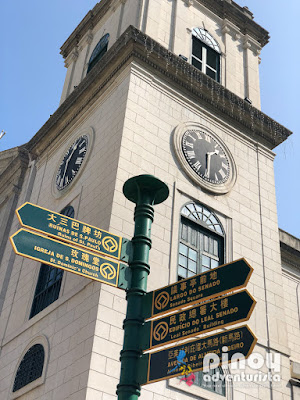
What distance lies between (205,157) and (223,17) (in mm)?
8314

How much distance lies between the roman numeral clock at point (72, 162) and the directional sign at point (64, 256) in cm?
1049

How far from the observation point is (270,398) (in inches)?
586

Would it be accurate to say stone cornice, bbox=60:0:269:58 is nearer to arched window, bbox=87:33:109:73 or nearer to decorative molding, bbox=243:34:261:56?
decorative molding, bbox=243:34:261:56

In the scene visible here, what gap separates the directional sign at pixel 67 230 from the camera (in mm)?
7250

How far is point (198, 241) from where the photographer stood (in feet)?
53.5

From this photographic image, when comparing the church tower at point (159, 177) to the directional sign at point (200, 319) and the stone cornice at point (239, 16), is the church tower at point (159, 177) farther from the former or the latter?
the directional sign at point (200, 319)

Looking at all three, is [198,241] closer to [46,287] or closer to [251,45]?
[46,287]

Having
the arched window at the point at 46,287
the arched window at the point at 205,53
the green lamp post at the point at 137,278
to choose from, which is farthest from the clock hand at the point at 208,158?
the green lamp post at the point at 137,278

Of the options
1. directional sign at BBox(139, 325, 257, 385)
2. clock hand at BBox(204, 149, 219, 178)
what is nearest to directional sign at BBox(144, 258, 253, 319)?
directional sign at BBox(139, 325, 257, 385)

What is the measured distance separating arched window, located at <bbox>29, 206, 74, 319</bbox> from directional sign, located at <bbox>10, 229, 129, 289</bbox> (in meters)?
8.46

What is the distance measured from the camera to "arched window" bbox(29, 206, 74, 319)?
15.9m

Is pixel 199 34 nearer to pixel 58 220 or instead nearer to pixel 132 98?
pixel 132 98

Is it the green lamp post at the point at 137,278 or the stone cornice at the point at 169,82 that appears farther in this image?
the stone cornice at the point at 169,82

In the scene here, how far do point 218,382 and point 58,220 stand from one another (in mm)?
8583
